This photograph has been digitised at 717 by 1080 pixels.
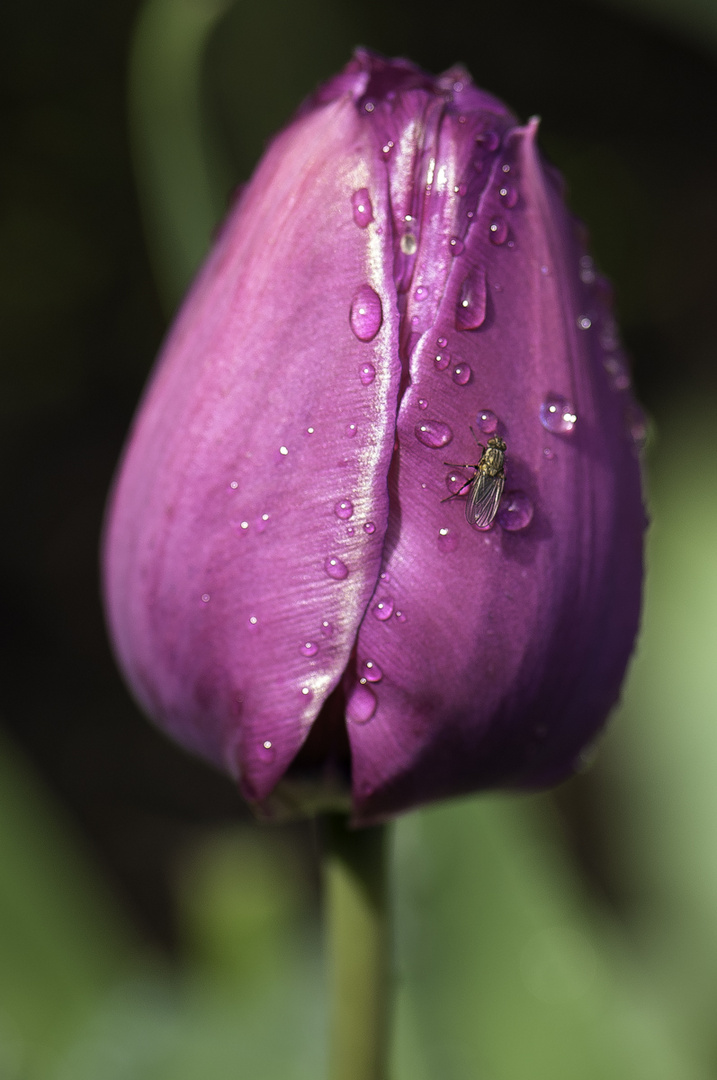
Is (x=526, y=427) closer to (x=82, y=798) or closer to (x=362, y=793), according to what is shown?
(x=362, y=793)

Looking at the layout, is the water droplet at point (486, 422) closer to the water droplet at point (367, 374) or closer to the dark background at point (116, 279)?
the water droplet at point (367, 374)

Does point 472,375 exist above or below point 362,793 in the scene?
above

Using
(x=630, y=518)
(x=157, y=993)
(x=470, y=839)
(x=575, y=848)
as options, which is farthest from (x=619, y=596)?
(x=575, y=848)

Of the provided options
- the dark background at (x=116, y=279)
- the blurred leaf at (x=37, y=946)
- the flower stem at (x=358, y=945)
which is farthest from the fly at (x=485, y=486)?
the dark background at (x=116, y=279)

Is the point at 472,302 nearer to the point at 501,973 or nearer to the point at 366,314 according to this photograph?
the point at 366,314

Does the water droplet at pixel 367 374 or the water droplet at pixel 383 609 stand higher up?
the water droplet at pixel 367 374

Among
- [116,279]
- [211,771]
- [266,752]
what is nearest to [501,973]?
[266,752]
